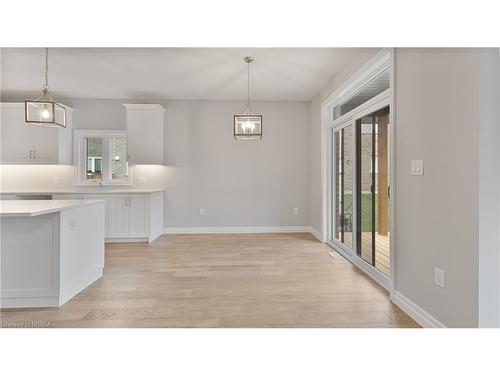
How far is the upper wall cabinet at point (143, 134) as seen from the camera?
213 inches

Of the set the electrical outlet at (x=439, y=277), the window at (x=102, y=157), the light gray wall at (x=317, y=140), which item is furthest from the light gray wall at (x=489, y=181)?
the window at (x=102, y=157)

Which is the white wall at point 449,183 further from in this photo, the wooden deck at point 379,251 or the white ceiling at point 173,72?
the white ceiling at point 173,72

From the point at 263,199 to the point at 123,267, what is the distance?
309cm

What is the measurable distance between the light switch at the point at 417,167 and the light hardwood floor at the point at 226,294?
1175mm

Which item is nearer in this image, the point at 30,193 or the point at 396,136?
the point at 396,136

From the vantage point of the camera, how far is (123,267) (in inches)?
144

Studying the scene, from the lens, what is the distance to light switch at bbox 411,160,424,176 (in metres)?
2.16

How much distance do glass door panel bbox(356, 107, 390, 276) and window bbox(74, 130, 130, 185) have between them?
451 centimetres

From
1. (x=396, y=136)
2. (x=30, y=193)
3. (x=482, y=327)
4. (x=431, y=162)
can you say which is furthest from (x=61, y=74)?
(x=482, y=327)

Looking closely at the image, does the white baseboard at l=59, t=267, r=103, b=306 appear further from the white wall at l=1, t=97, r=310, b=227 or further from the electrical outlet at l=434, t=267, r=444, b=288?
the electrical outlet at l=434, t=267, r=444, b=288

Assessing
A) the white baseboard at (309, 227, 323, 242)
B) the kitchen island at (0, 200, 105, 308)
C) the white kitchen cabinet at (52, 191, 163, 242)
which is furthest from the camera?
the white baseboard at (309, 227, 323, 242)

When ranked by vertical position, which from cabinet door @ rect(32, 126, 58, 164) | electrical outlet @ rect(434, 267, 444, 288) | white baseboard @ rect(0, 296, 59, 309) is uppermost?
cabinet door @ rect(32, 126, 58, 164)

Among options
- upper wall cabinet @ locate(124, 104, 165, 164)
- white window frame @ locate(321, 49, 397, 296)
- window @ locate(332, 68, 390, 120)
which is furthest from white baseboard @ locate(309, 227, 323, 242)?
upper wall cabinet @ locate(124, 104, 165, 164)
